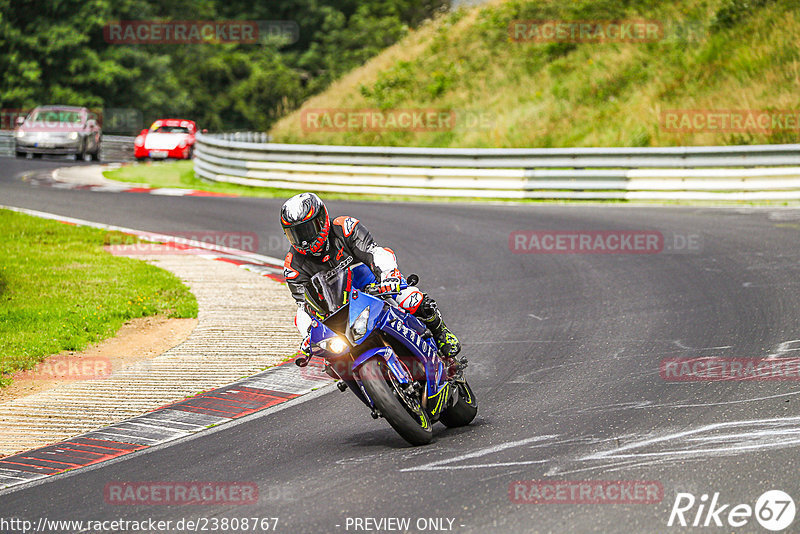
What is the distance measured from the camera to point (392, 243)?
650 inches

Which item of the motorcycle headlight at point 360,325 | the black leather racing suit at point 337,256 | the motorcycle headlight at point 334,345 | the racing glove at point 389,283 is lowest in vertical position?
the motorcycle headlight at point 334,345

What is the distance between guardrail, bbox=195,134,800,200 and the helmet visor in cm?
1472

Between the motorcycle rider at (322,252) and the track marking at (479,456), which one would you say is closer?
the track marking at (479,456)

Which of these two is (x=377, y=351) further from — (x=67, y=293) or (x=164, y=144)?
(x=164, y=144)

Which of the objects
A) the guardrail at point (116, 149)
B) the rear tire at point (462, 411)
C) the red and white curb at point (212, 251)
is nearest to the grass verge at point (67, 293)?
the red and white curb at point (212, 251)

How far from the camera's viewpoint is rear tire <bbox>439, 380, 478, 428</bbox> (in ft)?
24.0

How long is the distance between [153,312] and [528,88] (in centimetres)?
1954

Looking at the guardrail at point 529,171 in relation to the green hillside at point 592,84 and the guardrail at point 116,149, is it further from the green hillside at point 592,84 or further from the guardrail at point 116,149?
the guardrail at point 116,149

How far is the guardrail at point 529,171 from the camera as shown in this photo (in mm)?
19594

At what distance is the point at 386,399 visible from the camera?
6426 mm

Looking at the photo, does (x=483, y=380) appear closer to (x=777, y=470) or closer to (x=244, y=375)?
(x=244, y=375)

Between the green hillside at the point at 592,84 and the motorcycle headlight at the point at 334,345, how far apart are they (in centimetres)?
1768

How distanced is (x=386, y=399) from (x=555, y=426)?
1.37 m

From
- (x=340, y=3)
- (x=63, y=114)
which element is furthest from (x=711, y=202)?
(x=340, y=3)
